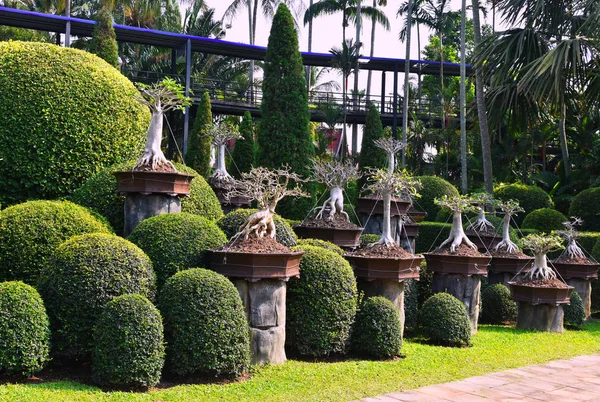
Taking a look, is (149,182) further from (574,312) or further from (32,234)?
(574,312)

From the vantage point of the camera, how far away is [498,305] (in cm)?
1078

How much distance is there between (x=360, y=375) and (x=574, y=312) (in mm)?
5553

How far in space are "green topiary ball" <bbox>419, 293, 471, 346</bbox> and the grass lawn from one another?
7.7 inches

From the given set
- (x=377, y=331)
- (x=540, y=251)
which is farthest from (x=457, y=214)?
(x=377, y=331)

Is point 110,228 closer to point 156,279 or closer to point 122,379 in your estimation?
point 156,279

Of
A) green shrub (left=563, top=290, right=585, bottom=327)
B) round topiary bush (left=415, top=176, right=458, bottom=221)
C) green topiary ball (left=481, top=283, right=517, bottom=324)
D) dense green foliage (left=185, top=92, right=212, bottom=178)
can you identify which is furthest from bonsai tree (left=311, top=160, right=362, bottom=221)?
dense green foliage (left=185, top=92, right=212, bottom=178)

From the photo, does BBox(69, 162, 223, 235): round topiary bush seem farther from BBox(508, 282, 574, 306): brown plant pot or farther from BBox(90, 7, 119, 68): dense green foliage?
BBox(90, 7, 119, 68): dense green foliage

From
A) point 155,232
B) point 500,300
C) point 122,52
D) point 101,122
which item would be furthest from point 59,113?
point 122,52

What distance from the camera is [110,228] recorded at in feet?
23.3

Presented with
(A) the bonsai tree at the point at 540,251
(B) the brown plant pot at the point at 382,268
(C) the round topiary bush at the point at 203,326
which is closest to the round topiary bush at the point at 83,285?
(C) the round topiary bush at the point at 203,326

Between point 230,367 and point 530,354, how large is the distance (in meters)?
4.25

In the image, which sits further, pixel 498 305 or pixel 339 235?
pixel 498 305

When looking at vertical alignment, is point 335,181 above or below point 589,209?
above

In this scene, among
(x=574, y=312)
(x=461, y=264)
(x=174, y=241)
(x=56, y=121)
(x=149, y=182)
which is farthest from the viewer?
(x=574, y=312)
